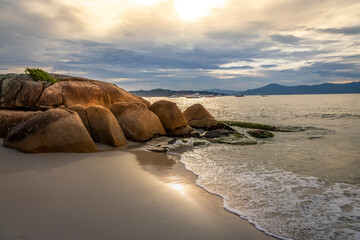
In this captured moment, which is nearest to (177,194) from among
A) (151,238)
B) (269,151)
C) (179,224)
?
(179,224)

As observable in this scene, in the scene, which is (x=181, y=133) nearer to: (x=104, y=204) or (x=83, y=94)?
(x=83, y=94)

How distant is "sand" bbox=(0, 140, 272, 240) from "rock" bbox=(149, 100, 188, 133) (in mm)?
6938

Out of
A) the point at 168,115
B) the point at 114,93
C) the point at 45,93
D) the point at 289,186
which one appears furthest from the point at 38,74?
the point at 289,186

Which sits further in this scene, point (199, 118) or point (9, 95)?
point (199, 118)

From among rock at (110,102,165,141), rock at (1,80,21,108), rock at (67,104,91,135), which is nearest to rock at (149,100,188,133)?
rock at (110,102,165,141)

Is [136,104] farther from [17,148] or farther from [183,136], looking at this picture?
[17,148]

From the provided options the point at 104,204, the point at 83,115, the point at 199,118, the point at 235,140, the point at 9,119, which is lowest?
the point at 235,140

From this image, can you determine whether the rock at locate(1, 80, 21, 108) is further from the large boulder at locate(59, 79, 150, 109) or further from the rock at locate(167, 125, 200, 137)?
the rock at locate(167, 125, 200, 137)

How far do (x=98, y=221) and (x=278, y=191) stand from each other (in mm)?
3741

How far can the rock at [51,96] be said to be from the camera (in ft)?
35.3

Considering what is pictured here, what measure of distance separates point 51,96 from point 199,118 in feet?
30.8

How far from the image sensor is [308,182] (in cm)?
564

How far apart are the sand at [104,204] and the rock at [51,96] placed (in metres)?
5.24

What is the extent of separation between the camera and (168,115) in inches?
516
